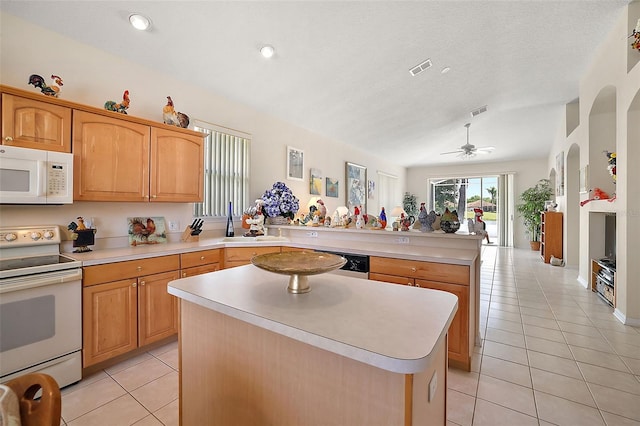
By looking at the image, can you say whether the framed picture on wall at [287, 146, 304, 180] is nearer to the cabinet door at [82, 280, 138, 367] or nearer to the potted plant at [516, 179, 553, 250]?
the cabinet door at [82, 280, 138, 367]

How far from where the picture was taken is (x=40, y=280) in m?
1.74

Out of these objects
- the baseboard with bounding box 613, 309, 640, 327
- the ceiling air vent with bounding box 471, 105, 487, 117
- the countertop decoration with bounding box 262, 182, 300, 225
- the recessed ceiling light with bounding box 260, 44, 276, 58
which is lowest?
the baseboard with bounding box 613, 309, 640, 327

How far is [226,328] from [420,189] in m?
10.1

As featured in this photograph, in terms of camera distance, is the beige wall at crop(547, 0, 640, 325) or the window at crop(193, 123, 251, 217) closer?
the beige wall at crop(547, 0, 640, 325)

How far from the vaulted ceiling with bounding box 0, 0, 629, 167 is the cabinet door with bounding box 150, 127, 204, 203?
0.64 meters

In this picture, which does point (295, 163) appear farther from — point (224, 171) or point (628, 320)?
point (628, 320)

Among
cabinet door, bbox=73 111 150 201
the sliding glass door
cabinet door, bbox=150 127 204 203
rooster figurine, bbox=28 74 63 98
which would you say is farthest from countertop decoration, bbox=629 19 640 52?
the sliding glass door

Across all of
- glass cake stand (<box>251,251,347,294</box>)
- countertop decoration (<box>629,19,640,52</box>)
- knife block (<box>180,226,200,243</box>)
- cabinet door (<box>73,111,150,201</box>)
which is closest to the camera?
glass cake stand (<box>251,251,347,294</box>)

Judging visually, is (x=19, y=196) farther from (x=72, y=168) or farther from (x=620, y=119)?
(x=620, y=119)

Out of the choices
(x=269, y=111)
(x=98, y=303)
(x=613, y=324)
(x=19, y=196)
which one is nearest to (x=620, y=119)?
(x=613, y=324)

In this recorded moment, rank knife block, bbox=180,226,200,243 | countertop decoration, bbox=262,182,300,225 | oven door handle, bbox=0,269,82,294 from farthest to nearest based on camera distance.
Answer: countertop decoration, bbox=262,182,300,225
knife block, bbox=180,226,200,243
oven door handle, bbox=0,269,82,294

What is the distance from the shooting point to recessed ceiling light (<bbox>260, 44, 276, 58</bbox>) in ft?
9.07

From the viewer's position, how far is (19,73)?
215cm

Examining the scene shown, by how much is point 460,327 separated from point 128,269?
103 inches
